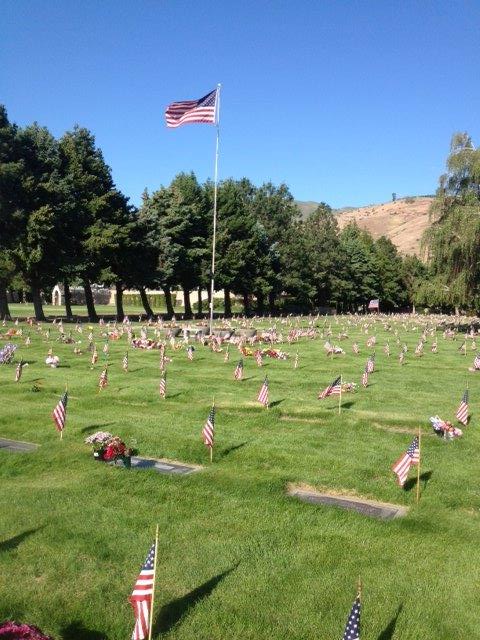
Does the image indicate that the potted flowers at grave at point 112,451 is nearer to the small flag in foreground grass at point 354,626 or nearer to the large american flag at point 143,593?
the large american flag at point 143,593

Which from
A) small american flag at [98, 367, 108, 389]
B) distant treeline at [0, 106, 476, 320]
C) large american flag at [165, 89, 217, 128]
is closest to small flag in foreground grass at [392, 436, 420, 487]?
small american flag at [98, 367, 108, 389]

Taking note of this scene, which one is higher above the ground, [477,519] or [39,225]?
[39,225]

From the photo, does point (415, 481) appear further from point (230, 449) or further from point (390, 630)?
point (390, 630)

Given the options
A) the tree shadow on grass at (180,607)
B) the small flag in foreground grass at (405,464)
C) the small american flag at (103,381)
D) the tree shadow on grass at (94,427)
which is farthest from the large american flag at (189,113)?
the tree shadow on grass at (180,607)

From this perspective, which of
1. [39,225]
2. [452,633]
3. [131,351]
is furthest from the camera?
[39,225]

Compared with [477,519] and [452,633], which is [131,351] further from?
[452,633]

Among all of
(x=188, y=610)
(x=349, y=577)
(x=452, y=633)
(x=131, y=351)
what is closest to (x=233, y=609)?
(x=188, y=610)

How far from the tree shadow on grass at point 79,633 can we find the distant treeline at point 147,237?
40420mm

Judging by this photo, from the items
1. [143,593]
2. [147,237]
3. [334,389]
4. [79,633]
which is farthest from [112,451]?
[147,237]

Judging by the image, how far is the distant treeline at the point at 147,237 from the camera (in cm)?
4556

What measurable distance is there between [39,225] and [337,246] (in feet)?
179

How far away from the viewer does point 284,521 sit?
9406 mm

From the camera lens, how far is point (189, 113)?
35719 mm

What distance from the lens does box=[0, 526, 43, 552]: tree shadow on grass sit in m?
8.48
